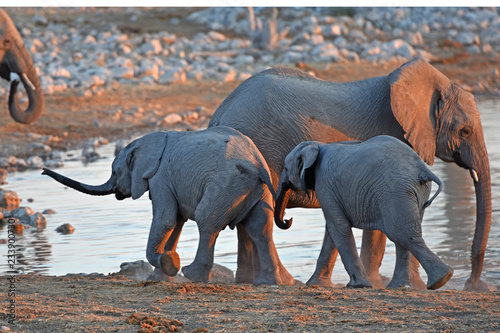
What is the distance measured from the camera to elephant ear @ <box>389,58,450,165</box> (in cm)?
649

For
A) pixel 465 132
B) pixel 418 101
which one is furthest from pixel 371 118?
pixel 465 132

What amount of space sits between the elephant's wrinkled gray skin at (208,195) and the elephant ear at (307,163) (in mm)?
211

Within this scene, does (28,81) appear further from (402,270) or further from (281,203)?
(402,270)

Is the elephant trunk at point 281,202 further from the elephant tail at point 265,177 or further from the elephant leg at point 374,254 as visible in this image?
the elephant leg at point 374,254

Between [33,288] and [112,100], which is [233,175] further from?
[112,100]

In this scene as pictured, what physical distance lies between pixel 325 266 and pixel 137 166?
1355 mm

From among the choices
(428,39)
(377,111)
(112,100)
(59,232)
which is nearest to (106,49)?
(112,100)

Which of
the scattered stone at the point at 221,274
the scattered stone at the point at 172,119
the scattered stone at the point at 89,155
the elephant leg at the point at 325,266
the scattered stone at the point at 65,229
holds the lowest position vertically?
the scattered stone at the point at 172,119

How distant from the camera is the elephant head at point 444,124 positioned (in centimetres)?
653

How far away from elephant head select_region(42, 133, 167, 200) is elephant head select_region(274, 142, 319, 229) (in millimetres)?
804

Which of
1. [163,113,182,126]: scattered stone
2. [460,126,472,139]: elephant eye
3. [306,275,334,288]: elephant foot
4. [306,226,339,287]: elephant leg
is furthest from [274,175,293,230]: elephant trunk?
[163,113,182,126]: scattered stone

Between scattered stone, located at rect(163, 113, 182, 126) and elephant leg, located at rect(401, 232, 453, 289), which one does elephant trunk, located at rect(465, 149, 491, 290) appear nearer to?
elephant leg, located at rect(401, 232, 453, 289)

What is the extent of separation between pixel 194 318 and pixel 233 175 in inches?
54.3

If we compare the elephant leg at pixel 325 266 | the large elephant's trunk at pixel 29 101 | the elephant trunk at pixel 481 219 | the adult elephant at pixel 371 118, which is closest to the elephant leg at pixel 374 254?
the adult elephant at pixel 371 118
